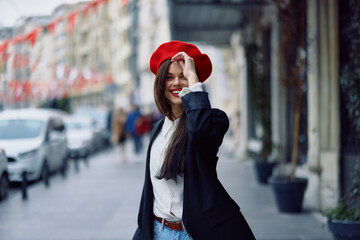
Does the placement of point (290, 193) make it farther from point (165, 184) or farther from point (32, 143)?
point (32, 143)

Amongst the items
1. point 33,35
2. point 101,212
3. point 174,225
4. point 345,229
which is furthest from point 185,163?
point 33,35

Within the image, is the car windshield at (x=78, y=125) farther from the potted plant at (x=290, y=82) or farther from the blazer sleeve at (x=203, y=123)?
the blazer sleeve at (x=203, y=123)

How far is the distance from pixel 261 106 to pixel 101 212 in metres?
4.25

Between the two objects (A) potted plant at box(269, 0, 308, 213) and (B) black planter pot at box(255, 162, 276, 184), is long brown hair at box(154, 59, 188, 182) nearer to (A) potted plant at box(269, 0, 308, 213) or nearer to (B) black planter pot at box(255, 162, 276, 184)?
(A) potted plant at box(269, 0, 308, 213)

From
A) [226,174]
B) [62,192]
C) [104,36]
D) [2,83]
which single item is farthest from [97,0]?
[104,36]

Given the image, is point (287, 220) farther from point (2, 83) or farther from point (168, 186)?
point (2, 83)

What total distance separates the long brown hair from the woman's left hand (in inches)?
2.3

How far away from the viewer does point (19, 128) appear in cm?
1141

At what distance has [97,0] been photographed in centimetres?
952

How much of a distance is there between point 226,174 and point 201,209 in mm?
9755

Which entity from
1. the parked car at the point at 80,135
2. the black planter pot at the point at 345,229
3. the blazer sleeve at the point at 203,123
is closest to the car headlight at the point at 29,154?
the parked car at the point at 80,135

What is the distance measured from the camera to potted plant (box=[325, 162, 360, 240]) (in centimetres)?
418

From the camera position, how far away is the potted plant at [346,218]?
4.18m

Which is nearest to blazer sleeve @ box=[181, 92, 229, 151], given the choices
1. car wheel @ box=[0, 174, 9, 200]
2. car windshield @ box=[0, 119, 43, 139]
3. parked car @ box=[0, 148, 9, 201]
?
parked car @ box=[0, 148, 9, 201]
